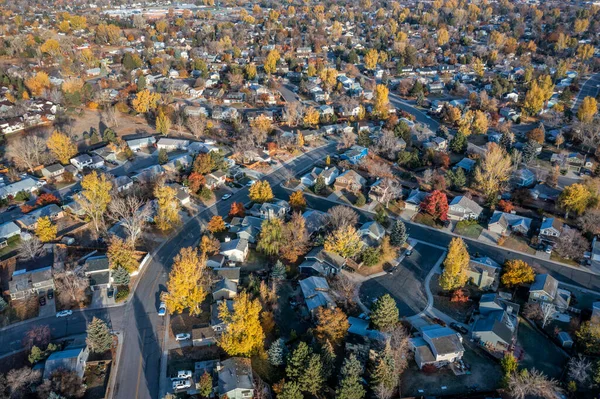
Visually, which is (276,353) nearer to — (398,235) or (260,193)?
(398,235)

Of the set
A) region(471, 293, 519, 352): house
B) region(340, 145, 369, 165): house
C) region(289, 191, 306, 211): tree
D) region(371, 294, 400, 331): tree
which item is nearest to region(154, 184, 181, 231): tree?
region(289, 191, 306, 211): tree

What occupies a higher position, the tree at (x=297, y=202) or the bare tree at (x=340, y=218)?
the bare tree at (x=340, y=218)

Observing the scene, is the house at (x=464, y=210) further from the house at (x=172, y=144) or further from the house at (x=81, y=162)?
the house at (x=81, y=162)

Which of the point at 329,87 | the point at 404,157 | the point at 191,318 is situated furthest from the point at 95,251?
the point at 329,87

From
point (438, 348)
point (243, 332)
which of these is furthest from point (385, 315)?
point (243, 332)

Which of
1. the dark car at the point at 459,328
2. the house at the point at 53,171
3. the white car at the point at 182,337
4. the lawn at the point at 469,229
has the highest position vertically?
the lawn at the point at 469,229

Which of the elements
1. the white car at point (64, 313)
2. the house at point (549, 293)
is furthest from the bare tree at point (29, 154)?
the house at point (549, 293)

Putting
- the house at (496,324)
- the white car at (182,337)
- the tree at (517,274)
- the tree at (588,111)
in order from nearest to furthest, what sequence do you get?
the house at (496,324), the white car at (182,337), the tree at (517,274), the tree at (588,111)
